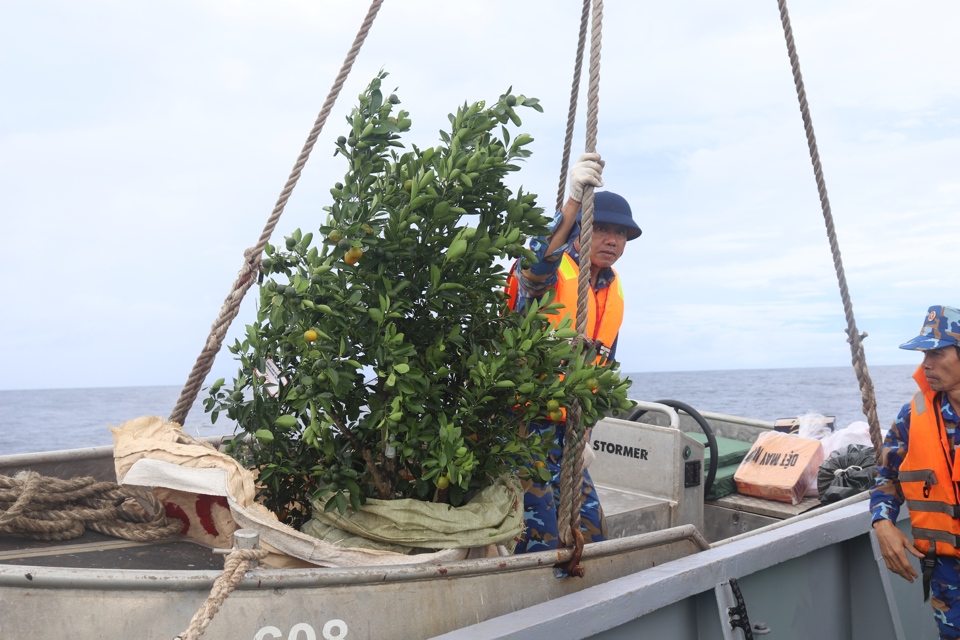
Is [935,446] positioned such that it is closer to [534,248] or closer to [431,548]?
[534,248]

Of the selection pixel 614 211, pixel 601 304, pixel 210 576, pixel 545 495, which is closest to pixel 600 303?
pixel 601 304

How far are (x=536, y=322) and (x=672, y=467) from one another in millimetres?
2487

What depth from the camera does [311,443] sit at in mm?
2369

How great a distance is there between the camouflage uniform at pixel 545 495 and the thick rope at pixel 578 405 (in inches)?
16.0

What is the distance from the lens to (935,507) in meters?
3.26

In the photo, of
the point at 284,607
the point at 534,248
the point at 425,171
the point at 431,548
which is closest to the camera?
the point at 284,607

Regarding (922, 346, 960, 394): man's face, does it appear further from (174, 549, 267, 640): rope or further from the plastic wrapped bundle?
(174, 549, 267, 640): rope

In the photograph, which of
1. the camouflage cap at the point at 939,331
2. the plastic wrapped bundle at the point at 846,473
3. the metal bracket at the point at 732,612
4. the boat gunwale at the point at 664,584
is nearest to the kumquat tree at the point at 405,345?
the boat gunwale at the point at 664,584

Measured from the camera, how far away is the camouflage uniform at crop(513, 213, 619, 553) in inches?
120

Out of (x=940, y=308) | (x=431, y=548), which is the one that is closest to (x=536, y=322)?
(x=431, y=548)

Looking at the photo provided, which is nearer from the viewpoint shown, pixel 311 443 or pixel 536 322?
pixel 311 443

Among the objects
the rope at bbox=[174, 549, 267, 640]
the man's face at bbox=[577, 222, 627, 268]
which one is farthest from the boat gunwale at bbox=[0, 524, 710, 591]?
the man's face at bbox=[577, 222, 627, 268]

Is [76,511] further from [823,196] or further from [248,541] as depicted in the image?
[823,196]

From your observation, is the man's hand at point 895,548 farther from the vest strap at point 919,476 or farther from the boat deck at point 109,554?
the boat deck at point 109,554
